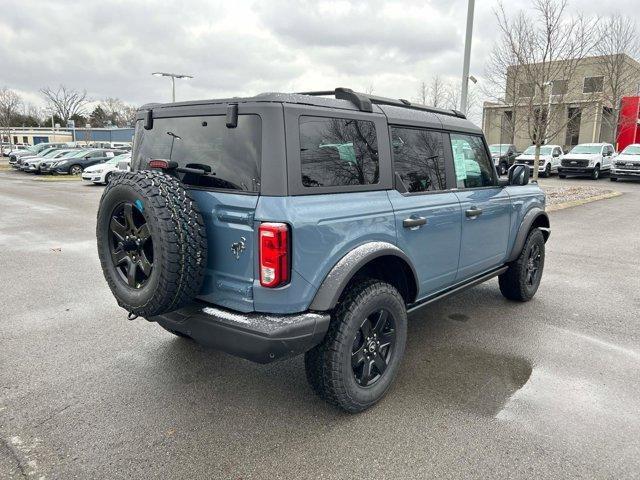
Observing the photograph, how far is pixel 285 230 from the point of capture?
97.7 inches

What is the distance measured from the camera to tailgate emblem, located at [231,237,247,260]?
8.55 ft

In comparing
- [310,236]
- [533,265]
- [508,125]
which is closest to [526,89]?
[508,125]

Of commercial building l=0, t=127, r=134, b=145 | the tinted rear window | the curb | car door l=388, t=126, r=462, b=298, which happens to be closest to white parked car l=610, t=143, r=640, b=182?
the curb

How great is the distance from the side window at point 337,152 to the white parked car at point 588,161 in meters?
23.2

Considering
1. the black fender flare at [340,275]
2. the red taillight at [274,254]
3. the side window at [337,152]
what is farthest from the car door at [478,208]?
the red taillight at [274,254]

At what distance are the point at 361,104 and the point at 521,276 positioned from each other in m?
2.98

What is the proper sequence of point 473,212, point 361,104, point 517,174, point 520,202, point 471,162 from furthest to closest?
point 520,202 → point 517,174 → point 471,162 → point 473,212 → point 361,104

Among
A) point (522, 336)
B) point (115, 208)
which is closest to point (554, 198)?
point (522, 336)

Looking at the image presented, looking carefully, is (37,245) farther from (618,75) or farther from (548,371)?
(618,75)

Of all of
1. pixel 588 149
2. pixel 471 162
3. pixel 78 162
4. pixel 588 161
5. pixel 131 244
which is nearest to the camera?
pixel 131 244

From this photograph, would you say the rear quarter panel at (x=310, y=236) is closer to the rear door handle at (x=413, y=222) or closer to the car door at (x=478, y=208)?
the rear door handle at (x=413, y=222)

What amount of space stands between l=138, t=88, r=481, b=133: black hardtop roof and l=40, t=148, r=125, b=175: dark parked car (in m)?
24.3

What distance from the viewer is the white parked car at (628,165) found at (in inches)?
832

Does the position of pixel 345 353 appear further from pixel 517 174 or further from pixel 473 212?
pixel 517 174
